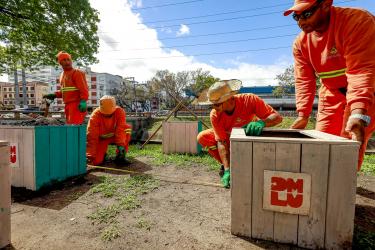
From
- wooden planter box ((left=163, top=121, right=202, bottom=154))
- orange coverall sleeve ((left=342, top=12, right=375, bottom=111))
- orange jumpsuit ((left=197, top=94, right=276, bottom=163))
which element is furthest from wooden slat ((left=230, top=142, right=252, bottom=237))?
wooden planter box ((left=163, top=121, right=202, bottom=154))

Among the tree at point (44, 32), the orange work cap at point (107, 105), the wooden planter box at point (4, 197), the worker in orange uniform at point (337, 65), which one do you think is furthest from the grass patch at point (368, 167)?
the tree at point (44, 32)

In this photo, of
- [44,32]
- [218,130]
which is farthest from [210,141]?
[44,32]

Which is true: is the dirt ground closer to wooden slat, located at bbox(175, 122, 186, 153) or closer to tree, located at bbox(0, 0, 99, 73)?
wooden slat, located at bbox(175, 122, 186, 153)

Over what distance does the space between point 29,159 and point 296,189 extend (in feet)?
9.21

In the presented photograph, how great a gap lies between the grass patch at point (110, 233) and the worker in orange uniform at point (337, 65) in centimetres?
186

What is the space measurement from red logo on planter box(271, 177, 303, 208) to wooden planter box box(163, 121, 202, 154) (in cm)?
387

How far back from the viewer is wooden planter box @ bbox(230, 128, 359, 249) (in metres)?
1.39

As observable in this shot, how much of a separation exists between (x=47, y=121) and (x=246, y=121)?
2.73 meters

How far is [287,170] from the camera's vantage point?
1.48 m

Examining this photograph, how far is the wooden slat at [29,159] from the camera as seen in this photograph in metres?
2.64

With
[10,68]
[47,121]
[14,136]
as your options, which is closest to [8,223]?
[14,136]

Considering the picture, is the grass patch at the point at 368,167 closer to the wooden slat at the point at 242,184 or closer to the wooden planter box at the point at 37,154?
the wooden slat at the point at 242,184

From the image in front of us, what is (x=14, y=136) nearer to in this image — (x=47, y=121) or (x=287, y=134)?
(x=47, y=121)

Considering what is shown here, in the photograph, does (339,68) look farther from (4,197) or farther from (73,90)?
(73,90)
